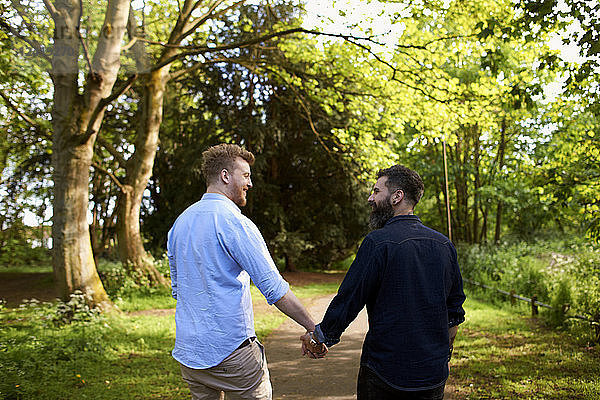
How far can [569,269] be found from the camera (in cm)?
1053

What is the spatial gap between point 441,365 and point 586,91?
21.8 feet

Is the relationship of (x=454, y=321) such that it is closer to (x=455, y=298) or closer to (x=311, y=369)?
(x=455, y=298)

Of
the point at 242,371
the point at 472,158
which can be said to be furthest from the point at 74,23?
the point at 472,158

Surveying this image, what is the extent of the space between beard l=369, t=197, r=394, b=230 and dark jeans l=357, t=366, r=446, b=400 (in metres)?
0.84

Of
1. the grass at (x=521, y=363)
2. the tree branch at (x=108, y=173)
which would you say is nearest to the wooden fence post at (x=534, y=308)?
the grass at (x=521, y=363)

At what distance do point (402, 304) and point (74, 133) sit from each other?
27.5 feet

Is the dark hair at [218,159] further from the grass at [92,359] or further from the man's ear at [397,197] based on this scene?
the grass at [92,359]

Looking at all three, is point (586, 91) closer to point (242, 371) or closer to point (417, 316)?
point (417, 316)

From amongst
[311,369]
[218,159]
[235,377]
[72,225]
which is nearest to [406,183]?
[218,159]

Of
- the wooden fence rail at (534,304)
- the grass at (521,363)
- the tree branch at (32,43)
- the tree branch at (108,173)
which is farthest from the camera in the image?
the tree branch at (108,173)

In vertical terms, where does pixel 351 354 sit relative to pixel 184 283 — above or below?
below

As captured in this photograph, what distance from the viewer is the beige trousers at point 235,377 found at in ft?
9.05

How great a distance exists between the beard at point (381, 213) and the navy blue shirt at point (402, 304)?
17 cm

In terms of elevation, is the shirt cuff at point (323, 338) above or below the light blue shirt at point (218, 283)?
below
